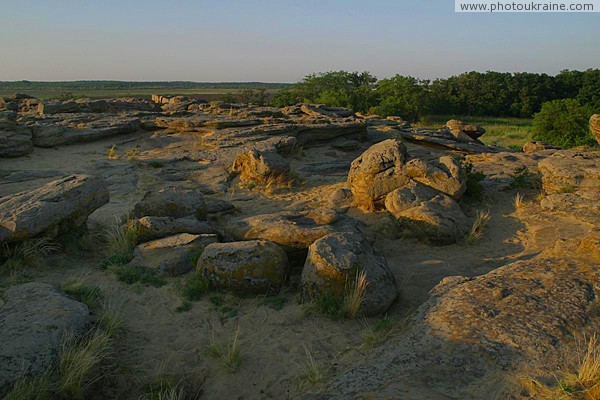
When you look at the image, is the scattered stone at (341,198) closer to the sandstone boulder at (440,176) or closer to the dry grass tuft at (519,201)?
the sandstone boulder at (440,176)

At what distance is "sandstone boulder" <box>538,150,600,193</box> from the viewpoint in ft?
36.1

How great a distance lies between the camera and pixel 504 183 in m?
12.5

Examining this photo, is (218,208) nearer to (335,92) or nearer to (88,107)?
(88,107)

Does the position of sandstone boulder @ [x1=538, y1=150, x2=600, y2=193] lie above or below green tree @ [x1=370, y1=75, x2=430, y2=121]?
below

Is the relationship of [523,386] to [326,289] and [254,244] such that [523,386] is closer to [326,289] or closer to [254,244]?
[326,289]

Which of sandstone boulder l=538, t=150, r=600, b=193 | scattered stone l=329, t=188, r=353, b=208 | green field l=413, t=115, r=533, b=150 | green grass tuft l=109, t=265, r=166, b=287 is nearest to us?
green grass tuft l=109, t=265, r=166, b=287

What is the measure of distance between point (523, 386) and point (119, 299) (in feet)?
17.6

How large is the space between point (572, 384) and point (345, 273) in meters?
3.11

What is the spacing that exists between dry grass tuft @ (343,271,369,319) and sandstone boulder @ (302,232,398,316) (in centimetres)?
6

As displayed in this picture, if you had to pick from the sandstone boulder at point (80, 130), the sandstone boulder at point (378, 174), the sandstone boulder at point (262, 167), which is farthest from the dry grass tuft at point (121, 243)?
the sandstone boulder at point (80, 130)

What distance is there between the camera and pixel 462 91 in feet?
196

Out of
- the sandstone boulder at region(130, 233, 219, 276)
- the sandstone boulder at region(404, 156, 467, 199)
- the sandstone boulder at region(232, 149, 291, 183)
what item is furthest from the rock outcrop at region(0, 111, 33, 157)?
the sandstone boulder at region(404, 156, 467, 199)

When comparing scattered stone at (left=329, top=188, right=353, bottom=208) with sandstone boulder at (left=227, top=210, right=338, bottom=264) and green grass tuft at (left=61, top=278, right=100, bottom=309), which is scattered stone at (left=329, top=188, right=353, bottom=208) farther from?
green grass tuft at (left=61, top=278, right=100, bottom=309)

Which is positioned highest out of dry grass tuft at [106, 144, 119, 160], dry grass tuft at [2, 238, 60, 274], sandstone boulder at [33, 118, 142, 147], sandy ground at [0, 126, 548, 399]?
sandstone boulder at [33, 118, 142, 147]
